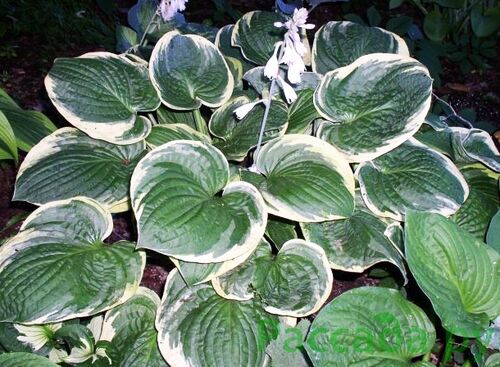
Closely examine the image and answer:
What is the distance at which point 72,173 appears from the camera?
1.31 meters

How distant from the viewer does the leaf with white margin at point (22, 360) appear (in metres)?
1.10

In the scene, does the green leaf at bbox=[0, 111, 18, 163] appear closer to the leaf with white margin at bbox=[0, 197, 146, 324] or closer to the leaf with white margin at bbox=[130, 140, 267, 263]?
the leaf with white margin at bbox=[0, 197, 146, 324]

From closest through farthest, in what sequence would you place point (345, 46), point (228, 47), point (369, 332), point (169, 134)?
point (369, 332) < point (169, 134) < point (345, 46) < point (228, 47)

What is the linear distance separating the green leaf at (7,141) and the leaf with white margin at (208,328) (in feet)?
1.55

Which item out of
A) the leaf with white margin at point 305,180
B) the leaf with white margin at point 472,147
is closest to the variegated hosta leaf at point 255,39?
the leaf with white margin at point 305,180

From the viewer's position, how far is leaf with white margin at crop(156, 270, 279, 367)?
1136 millimetres

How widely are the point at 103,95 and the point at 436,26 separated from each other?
2036mm

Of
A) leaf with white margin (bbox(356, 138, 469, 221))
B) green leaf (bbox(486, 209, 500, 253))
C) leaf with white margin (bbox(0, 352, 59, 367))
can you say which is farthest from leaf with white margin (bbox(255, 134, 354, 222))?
leaf with white margin (bbox(0, 352, 59, 367))

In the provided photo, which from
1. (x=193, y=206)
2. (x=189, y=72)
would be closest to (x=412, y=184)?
(x=193, y=206)

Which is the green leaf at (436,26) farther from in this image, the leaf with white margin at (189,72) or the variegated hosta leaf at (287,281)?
the variegated hosta leaf at (287,281)

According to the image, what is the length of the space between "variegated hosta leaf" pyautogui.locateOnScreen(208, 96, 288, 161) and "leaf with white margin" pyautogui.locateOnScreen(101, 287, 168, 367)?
0.41m

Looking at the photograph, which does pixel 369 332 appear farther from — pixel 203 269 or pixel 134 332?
pixel 134 332

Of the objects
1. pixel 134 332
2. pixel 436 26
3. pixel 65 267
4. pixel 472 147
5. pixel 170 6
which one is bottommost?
pixel 436 26

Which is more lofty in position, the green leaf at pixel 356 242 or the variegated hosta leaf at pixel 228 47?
the variegated hosta leaf at pixel 228 47
